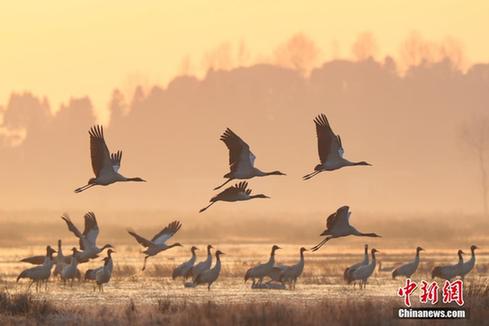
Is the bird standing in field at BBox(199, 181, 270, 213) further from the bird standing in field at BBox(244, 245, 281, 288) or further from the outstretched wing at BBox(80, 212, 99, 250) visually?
the outstretched wing at BBox(80, 212, 99, 250)

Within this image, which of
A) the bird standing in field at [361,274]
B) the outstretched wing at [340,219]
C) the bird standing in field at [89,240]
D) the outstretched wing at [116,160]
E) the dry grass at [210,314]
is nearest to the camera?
the dry grass at [210,314]

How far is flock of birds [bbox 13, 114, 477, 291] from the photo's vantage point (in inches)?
1033

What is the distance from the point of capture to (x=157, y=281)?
1377 inches

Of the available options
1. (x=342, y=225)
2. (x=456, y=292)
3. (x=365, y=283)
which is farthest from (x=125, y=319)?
(x=365, y=283)

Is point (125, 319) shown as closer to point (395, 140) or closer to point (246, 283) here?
point (246, 283)

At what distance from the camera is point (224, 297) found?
101ft

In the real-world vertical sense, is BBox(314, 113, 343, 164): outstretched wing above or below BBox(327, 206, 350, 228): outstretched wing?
above

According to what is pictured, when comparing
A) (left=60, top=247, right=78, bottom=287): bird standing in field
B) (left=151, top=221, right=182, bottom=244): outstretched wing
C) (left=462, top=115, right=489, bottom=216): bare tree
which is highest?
(left=462, top=115, right=489, bottom=216): bare tree

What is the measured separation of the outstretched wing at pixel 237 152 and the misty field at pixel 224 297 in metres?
2.37

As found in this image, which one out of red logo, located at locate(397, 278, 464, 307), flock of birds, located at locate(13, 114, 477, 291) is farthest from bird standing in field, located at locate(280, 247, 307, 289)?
red logo, located at locate(397, 278, 464, 307)

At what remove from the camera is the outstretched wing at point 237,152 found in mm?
26266

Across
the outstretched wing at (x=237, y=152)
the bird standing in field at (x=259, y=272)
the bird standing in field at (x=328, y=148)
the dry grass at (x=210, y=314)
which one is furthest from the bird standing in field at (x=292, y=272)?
the bird standing in field at (x=328, y=148)

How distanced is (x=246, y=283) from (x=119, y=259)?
1009 cm

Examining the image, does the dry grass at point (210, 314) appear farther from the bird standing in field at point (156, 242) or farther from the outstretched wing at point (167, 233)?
the outstretched wing at point (167, 233)
